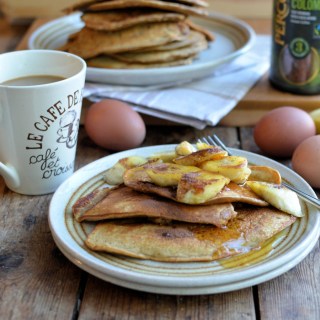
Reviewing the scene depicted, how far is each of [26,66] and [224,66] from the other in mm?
619

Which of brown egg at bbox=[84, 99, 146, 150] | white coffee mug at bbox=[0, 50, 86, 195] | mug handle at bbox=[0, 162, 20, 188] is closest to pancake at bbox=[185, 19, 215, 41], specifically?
brown egg at bbox=[84, 99, 146, 150]

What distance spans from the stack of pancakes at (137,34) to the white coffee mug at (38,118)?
32 cm

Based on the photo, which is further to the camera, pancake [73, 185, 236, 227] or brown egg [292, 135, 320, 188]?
brown egg [292, 135, 320, 188]

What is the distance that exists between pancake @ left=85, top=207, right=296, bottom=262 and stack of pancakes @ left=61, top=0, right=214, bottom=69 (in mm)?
681

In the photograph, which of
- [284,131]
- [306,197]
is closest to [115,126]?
[284,131]

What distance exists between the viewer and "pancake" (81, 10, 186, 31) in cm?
146

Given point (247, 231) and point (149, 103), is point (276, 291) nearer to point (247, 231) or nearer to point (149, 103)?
point (247, 231)

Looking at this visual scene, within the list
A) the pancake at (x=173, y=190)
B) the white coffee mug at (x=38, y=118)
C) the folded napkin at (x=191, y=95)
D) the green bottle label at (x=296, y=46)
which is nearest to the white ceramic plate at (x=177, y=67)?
the folded napkin at (x=191, y=95)

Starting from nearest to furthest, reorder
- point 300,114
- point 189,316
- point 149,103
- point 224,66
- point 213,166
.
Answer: point 189,316
point 213,166
point 300,114
point 149,103
point 224,66

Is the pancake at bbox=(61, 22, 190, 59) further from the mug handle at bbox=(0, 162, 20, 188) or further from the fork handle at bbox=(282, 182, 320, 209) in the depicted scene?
the fork handle at bbox=(282, 182, 320, 209)

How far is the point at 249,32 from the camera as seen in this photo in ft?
5.63

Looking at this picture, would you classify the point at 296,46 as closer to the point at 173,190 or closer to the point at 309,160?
the point at 309,160

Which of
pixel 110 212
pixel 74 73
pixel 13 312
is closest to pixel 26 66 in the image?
pixel 74 73

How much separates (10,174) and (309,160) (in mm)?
582
